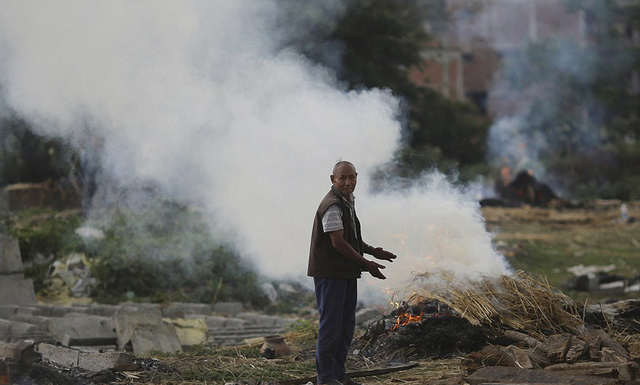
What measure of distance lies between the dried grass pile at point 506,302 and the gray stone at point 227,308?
516 centimetres

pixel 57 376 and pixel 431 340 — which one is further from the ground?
pixel 431 340

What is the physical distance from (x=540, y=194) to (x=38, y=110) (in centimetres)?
1584

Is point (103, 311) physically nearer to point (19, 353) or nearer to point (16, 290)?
point (16, 290)

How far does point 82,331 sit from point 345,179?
4444 millimetres

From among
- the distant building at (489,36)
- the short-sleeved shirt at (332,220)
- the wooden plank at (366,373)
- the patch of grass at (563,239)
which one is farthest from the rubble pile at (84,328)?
the distant building at (489,36)

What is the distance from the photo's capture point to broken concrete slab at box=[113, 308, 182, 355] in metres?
8.95

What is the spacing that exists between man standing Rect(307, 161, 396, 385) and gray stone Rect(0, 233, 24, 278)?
22.9ft

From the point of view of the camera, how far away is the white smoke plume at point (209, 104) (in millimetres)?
11453

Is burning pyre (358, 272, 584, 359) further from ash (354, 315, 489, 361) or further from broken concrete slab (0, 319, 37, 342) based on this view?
broken concrete slab (0, 319, 37, 342)

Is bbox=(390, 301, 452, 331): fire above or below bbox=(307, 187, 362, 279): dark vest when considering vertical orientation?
below

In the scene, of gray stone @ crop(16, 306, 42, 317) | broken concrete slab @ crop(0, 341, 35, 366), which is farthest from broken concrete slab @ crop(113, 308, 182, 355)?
broken concrete slab @ crop(0, 341, 35, 366)

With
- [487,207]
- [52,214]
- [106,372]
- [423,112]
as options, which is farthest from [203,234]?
[423,112]

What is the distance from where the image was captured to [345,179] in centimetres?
642

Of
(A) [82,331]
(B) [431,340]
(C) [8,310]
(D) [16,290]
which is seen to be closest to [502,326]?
(B) [431,340]
